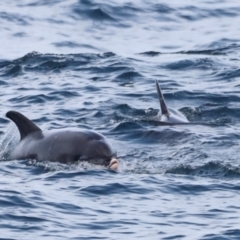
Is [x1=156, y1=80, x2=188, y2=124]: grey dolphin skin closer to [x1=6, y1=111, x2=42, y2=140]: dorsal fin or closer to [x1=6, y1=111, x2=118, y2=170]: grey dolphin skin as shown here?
[x1=6, y1=111, x2=118, y2=170]: grey dolphin skin

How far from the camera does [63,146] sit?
51.4 ft

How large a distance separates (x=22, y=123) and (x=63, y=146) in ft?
3.14

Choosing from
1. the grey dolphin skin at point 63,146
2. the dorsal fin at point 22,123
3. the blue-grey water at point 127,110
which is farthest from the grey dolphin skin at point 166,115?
the dorsal fin at point 22,123

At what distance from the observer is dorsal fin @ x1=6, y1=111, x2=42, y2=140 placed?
1605 centimetres

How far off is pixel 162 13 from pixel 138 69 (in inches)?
388

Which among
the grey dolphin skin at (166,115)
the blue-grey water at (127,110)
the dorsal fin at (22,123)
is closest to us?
the blue-grey water at (127,110)

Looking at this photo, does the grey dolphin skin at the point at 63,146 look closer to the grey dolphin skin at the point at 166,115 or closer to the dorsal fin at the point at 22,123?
the dorsal fin at the point at 22,123

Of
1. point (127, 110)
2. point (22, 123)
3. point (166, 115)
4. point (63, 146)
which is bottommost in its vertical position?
point (127, 110)

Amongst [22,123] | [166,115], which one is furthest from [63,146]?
[166,115]

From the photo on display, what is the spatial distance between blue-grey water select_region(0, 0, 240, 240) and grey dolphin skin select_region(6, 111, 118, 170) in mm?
206

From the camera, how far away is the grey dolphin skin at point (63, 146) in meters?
15.4

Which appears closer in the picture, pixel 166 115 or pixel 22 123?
pixel 22 123

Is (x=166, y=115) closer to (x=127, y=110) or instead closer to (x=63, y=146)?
Answer: (x=127, y=110)

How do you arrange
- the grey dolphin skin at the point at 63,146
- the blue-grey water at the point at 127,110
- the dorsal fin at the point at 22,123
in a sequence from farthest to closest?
1. the dorsal fin at the point at 22,123
2. the grey dolphin skin at the point at 63,146
3. the blue-grey water at the point at 127,110
